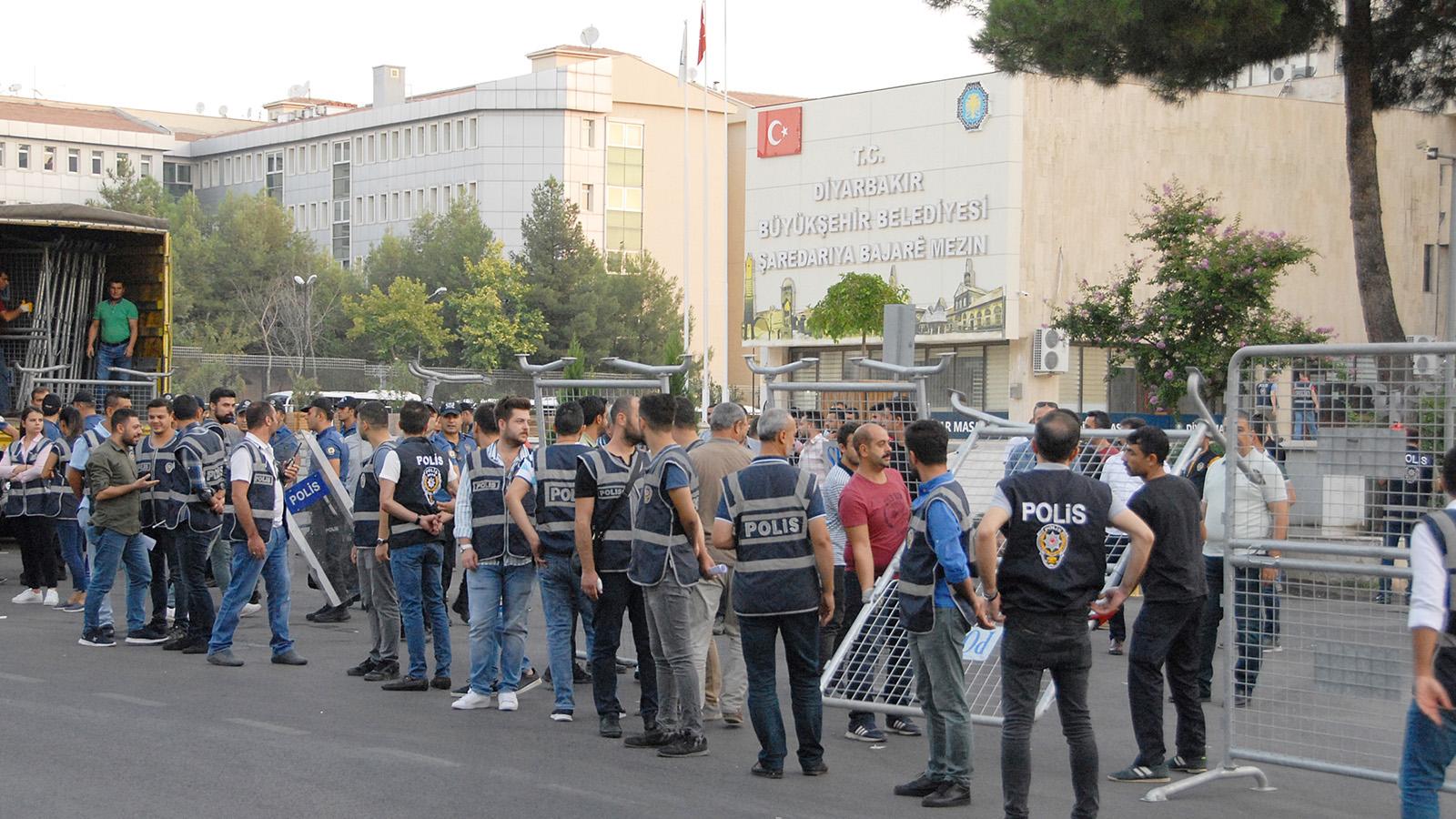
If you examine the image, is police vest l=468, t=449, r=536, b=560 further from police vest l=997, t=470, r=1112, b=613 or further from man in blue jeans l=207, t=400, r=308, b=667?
police vest l=997, t=470, r=1112, b=613

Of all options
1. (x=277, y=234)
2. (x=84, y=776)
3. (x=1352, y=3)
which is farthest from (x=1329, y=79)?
(x=84, y=776)

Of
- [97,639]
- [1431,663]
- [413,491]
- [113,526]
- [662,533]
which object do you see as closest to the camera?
[1431,663]

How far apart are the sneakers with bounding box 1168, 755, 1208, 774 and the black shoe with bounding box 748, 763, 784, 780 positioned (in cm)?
212

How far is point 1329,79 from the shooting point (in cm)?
5678

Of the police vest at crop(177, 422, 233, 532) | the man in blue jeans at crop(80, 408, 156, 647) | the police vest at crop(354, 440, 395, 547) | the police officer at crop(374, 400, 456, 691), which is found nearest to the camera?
the police officer at crop(374, 400, 456, 691)

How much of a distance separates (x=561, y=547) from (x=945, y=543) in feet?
9.54

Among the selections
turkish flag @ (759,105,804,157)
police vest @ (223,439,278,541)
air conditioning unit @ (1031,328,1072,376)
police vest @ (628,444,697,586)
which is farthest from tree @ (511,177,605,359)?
police vest @ (628,444,697,586)

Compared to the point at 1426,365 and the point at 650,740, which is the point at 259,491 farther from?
the point at 1426,365

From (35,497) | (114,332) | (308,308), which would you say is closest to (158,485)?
(35,497)

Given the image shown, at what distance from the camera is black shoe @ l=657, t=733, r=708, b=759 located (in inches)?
337

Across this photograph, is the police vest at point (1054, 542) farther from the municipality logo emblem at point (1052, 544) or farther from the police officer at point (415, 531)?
the police officer at point (415, 531)

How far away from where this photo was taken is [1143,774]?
8.16 m

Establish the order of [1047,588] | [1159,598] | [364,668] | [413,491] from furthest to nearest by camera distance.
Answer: [364,668] < [413,491] < [1159,598] < [1047,588]

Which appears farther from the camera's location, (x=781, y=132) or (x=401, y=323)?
(x=401, y=323)
